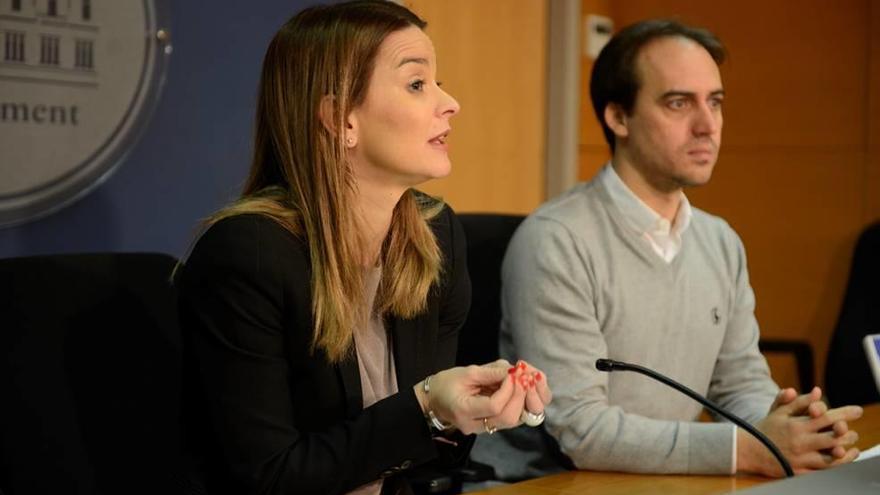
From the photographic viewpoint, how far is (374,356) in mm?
1792

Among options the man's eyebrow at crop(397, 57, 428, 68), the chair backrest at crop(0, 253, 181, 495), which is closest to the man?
the man's eyebrow at crop(397, 57, 428, 68)

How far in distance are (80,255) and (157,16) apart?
930mm

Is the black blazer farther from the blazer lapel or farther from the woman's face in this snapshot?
the woman's face

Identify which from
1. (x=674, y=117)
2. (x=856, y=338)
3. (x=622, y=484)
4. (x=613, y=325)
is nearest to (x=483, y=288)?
(x=613, y=325)

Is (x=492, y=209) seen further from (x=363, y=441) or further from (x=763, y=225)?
(x=363, y=441)

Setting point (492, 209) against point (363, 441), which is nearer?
point (363, 441)

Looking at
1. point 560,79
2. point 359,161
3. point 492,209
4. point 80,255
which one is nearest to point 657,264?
point 359,161

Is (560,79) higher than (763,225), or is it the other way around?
(560,79)

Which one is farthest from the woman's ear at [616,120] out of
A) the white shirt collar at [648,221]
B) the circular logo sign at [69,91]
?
the circular logo sign at [69,91]

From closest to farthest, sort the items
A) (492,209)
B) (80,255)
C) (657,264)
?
(80,255) < (657,264) < (492,209)

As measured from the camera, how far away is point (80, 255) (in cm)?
179

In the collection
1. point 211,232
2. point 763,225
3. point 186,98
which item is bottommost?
point 763,225

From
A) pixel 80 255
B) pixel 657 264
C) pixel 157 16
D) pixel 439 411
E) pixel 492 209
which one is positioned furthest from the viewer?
pixel 492 209

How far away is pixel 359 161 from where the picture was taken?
5.92 feet
